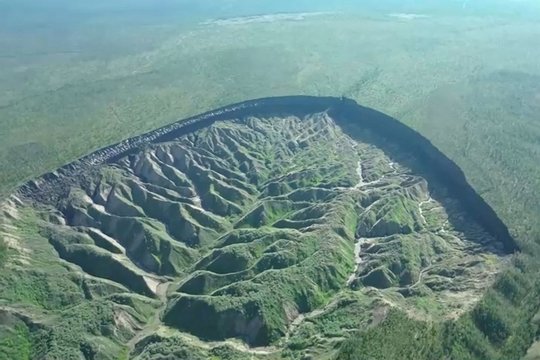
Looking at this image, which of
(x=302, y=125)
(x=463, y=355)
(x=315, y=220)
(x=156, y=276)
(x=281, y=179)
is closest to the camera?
(x=463, y=355)

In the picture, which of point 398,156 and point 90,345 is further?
point 398,156

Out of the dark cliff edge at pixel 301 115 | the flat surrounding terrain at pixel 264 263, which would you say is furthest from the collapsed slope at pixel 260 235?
the dark cliff edge at pixel 301 115

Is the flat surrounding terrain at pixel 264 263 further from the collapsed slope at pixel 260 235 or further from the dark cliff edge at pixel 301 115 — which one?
the dark cliff edge at pixel 301 115

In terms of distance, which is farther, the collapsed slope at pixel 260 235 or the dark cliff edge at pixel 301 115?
the dark cliff edge at pixel 301 115

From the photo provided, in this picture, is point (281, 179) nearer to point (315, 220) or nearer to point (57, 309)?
point (315, 220)

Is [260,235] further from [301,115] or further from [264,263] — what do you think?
[301,115]

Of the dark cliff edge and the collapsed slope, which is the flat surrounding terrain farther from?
the dark cliff edge

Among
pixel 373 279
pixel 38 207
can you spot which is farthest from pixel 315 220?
pixel 38 207
